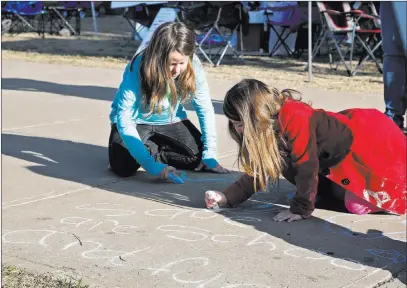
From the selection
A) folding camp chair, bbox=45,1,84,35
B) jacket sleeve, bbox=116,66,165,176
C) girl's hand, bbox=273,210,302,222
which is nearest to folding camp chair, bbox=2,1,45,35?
folding camp chair, bbox=45,1,84,35

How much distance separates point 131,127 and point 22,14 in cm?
1377

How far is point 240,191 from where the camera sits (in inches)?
141

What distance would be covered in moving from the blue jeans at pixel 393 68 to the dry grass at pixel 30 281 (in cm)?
336

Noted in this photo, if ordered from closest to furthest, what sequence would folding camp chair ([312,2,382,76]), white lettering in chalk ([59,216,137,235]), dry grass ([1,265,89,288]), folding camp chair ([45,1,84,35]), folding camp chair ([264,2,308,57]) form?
dry grass ([1,265,89,288])
white lettering in chalk ([59,216,137,235])
folding camp chair ([312,2,382,76])
folding camp chair ([264,2,308,57])
folding camp chair ([45,1,84,35])

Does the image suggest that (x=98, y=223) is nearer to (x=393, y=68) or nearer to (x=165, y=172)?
(x=165, y=172)

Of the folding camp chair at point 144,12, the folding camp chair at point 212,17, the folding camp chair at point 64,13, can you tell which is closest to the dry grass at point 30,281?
the folding camp chair at point 212,17

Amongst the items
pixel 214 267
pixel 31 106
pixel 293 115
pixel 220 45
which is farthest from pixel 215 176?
pixel 220 45

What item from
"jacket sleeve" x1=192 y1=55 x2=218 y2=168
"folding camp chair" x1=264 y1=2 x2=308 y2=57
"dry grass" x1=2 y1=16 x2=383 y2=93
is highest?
"folding camp chair" x1=264 y1=2 x2=308 y2=57

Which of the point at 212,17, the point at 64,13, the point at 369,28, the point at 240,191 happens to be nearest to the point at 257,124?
the point at 240,191

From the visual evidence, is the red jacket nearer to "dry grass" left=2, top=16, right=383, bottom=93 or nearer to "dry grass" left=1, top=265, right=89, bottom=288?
"dry grass" left=1, top=265, right=89, bottom=288

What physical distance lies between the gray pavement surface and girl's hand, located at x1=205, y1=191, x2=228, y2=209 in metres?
0.05

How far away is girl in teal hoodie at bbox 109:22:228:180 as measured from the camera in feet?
13.0

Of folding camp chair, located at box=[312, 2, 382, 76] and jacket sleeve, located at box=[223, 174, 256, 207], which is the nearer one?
jacket sleeve, located at box=[223, 174, 256, 207]

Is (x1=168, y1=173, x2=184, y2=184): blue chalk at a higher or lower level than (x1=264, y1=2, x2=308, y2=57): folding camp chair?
lower
